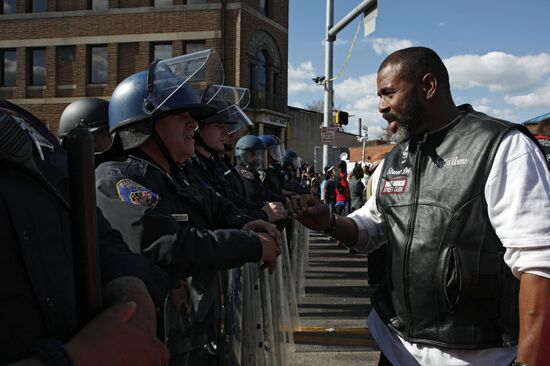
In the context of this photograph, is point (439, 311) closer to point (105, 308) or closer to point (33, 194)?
point (105, 308)

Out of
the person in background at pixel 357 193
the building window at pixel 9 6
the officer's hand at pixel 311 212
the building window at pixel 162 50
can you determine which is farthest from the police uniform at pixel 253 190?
the building window at pixel 9 6

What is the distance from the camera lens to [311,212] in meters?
2.65

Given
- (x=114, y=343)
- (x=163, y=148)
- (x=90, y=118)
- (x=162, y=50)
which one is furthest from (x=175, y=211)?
(x=162, y=50)

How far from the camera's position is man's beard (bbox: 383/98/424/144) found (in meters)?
2.18

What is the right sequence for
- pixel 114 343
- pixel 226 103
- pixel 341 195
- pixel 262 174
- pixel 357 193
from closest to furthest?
pixel 114 343
pixel 226 103
pixel 262 174
pixel 357 193
pixel 341 195

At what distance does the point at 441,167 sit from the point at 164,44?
904 inches

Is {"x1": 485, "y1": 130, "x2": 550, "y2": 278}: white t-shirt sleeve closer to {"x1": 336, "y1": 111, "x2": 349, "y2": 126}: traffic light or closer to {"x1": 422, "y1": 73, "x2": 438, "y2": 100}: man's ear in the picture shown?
{"x1": 422, "y1": 73, "x2": 438, "y2": 100}: man's ear

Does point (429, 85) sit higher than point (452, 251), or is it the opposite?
point (429, 85)

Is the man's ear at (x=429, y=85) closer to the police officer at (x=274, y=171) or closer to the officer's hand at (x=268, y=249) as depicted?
the officer's hand at (x=268, y=249)

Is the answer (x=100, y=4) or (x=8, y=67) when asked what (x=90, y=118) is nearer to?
(x=100, y=4)

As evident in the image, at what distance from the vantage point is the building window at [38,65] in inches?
953

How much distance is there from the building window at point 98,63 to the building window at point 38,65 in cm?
244

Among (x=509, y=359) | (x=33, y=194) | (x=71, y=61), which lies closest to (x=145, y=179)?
(x=33, y=194)

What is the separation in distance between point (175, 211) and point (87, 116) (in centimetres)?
237
